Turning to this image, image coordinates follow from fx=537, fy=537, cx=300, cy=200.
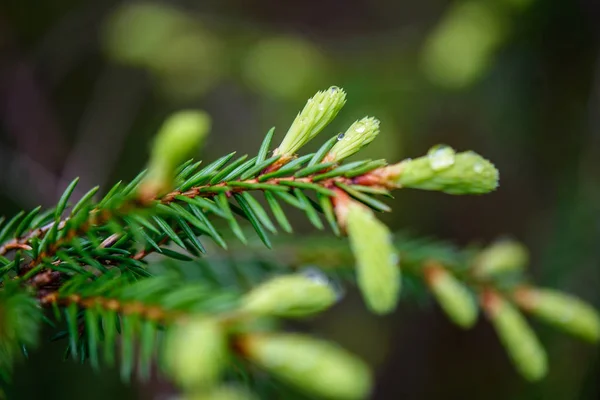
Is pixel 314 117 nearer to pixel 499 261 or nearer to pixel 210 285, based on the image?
pixel 210 285

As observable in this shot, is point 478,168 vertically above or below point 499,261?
above

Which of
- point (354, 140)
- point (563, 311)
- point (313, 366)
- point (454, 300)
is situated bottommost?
point (563, 311)

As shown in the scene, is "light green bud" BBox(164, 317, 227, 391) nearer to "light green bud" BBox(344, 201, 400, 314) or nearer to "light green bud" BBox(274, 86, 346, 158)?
"light green bud" BBox(344, 201, 400, 314)

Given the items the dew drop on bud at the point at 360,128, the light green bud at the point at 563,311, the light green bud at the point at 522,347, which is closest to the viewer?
the dew drop on bud at the point at 360,128

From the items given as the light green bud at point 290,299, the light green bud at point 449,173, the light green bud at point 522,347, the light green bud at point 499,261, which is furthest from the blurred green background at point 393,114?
the light green bud at point 290,299

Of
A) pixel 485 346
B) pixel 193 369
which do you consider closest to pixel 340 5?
pixel 485 346

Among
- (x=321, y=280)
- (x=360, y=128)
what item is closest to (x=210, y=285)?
(x=321, y=280)

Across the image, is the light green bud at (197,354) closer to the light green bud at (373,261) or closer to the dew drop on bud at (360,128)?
the light green bud at (373,261)
